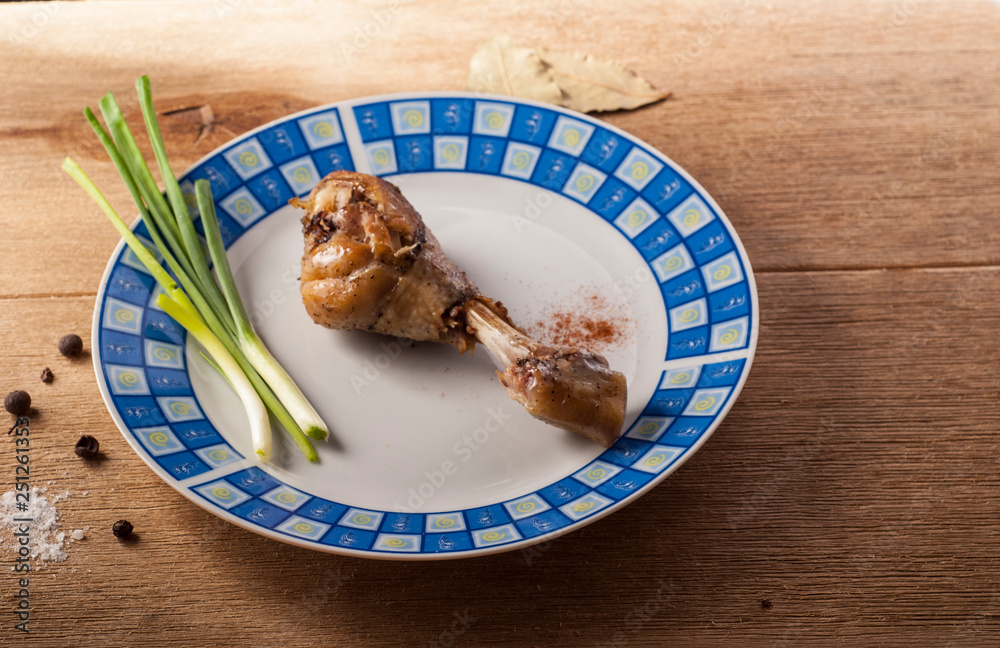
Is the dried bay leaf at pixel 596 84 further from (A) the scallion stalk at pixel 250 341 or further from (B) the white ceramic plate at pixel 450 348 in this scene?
(A) the scallion stalk at pixel 250 341

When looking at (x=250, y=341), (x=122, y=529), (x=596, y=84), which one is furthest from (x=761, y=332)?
(x=122, y=529)

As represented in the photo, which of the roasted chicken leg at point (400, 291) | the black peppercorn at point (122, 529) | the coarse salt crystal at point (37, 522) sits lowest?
the black peppercorn at point (122, 529)

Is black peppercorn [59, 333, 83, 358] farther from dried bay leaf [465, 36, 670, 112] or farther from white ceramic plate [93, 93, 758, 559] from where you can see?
dried bay leaf [465, 36, 670, 112]

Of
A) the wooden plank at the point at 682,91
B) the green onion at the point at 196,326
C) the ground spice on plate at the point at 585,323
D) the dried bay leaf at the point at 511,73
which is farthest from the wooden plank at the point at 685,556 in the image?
the dried bay leaf at the point at 511,73

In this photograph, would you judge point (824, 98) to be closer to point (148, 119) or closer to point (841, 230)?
point (841, 230)

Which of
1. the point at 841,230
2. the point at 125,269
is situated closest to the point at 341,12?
the point at 125,269

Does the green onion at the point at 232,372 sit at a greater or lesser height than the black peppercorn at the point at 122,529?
greater

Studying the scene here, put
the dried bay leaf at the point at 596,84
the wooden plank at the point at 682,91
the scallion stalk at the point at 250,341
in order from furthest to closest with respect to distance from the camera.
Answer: the dried bay leaf at the point at 596,84 → the wooden plank at the point at 682,91 → the scallion stalk at the point at 250,341

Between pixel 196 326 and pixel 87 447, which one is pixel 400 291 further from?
pixel 87 447
